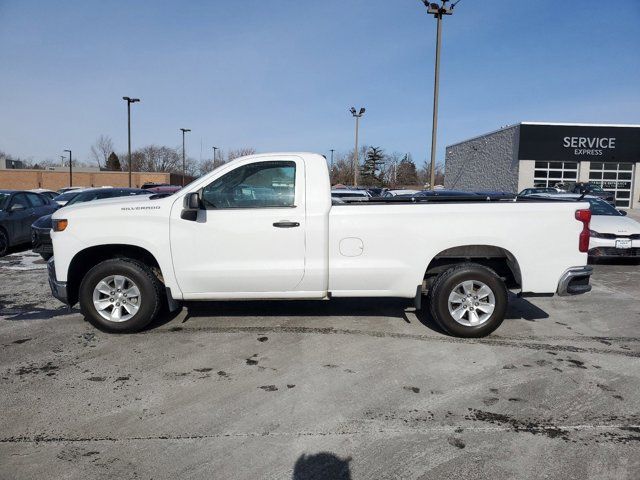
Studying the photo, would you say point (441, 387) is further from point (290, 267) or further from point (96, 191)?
point (96, 191)

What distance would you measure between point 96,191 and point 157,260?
9500 millimetres

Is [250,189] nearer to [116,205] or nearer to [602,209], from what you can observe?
[116,205]

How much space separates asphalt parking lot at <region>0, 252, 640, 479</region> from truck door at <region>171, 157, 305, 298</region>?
0.65 metres

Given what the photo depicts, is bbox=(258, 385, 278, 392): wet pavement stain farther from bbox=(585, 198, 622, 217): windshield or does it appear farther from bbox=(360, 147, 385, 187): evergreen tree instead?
bbox=(360, 147, 385, 187): evergreen tree

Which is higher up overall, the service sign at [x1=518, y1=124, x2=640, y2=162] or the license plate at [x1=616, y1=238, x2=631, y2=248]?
the service sign at [x1=518, y1=124, x2=640, y2=162]

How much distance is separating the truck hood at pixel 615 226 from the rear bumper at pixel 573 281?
221 inches

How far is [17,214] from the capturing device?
1167 centimetres

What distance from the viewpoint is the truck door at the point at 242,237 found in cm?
506

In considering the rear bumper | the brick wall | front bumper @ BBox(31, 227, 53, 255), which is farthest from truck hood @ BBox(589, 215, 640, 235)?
the brick wall

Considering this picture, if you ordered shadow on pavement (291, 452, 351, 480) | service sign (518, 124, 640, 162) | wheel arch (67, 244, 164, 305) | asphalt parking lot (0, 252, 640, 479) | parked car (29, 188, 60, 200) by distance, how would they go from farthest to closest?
service sign (518, 124, 640, 162), parked car (29, 188, 60, 200), wheel arch (67, 244, 164, 305), asphalt parking lot (0, 252, 640, 479), shadow on pavement (291, 452, 351, 480)

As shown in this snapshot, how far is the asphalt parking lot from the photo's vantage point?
2.94 m

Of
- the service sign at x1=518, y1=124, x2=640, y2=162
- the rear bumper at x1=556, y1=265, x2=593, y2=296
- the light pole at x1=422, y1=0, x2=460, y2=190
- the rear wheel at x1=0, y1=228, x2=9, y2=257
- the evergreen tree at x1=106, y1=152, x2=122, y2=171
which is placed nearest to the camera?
the rear bumper at x1=556, y1=265, x2=593, y2=296

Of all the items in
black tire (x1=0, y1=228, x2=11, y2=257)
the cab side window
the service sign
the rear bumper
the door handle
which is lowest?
black tire (x1=0, y1=228, x2=11, y2=257)

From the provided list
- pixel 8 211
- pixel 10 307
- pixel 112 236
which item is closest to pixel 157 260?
pixel 112 236
